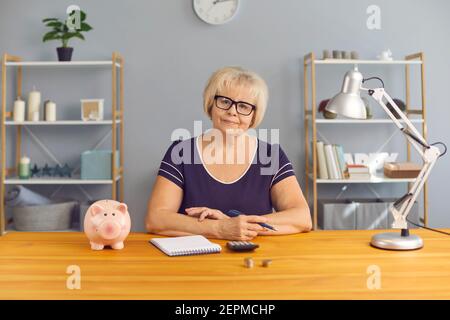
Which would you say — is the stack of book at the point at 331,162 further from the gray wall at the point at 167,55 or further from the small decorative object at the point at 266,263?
the small decorative object at the point at 266,263

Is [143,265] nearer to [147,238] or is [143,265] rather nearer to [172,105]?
[147,238]

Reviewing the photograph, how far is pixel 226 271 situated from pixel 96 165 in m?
2.44

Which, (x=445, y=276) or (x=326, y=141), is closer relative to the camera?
(x=445, y=276)

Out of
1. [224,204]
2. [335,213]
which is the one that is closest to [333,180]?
[335,213]

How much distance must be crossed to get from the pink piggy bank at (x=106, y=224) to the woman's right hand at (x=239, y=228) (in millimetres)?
314

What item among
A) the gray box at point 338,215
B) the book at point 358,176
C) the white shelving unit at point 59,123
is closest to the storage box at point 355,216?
the gray box at point 338,215

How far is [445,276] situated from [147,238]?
0.88 m

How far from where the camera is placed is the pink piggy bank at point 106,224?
1574mm

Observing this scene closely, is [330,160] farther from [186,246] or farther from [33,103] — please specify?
[186,246]

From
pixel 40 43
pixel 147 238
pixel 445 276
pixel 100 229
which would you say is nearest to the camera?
pixel 445 276

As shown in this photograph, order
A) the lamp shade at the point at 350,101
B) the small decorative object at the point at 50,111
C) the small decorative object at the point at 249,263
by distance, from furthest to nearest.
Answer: the small decorative object at the point at 50,111 < the lamp shade at the point at 350,101 < the small decorative object at the point at 249,263

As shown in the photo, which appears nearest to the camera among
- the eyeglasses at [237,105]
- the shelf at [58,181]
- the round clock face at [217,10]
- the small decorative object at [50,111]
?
the eyeglasses at [237,105]

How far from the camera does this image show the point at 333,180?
3.66 m

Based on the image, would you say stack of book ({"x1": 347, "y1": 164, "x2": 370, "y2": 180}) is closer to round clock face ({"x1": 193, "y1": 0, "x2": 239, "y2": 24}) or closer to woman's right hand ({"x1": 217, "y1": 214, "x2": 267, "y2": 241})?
round clock face ({"x1": 193, "y1": 0, "x2": 239, "y2": 24})
